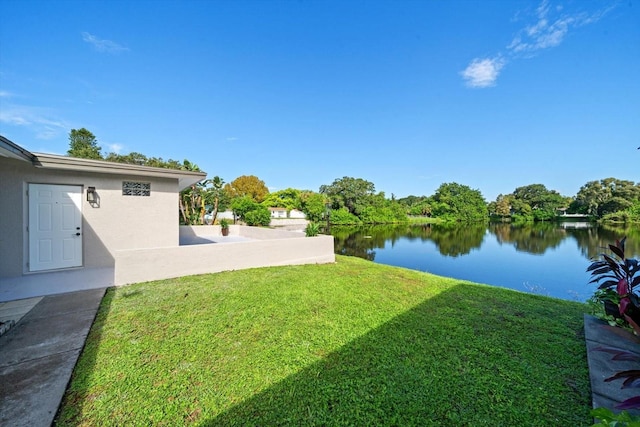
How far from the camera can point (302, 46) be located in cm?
1277

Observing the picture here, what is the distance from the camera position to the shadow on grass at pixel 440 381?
172 centimetres

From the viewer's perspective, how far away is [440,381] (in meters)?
→ 2.08

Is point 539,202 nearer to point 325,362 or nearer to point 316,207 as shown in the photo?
point 316,207

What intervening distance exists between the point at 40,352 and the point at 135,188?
14.5 feet

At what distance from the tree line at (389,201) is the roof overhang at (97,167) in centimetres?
1440

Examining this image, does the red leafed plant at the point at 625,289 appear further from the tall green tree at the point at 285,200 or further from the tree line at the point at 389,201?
the tall green tree at the point at 285,200

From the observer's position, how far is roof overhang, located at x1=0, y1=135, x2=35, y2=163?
360 cm

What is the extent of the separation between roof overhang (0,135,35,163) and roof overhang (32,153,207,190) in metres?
0.20

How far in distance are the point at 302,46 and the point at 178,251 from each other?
40.5 ft

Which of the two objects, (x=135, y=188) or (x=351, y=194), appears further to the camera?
(x=351, y=194)

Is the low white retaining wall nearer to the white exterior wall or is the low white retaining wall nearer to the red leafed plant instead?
the white exterior wall

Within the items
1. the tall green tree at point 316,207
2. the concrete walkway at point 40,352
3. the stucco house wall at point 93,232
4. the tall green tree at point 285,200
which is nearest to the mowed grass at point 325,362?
the concrete walkway at point 40,352

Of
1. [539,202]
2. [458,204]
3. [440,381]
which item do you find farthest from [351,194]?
[539,202]

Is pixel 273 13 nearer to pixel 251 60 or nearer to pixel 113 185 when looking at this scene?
pixel 251 60
